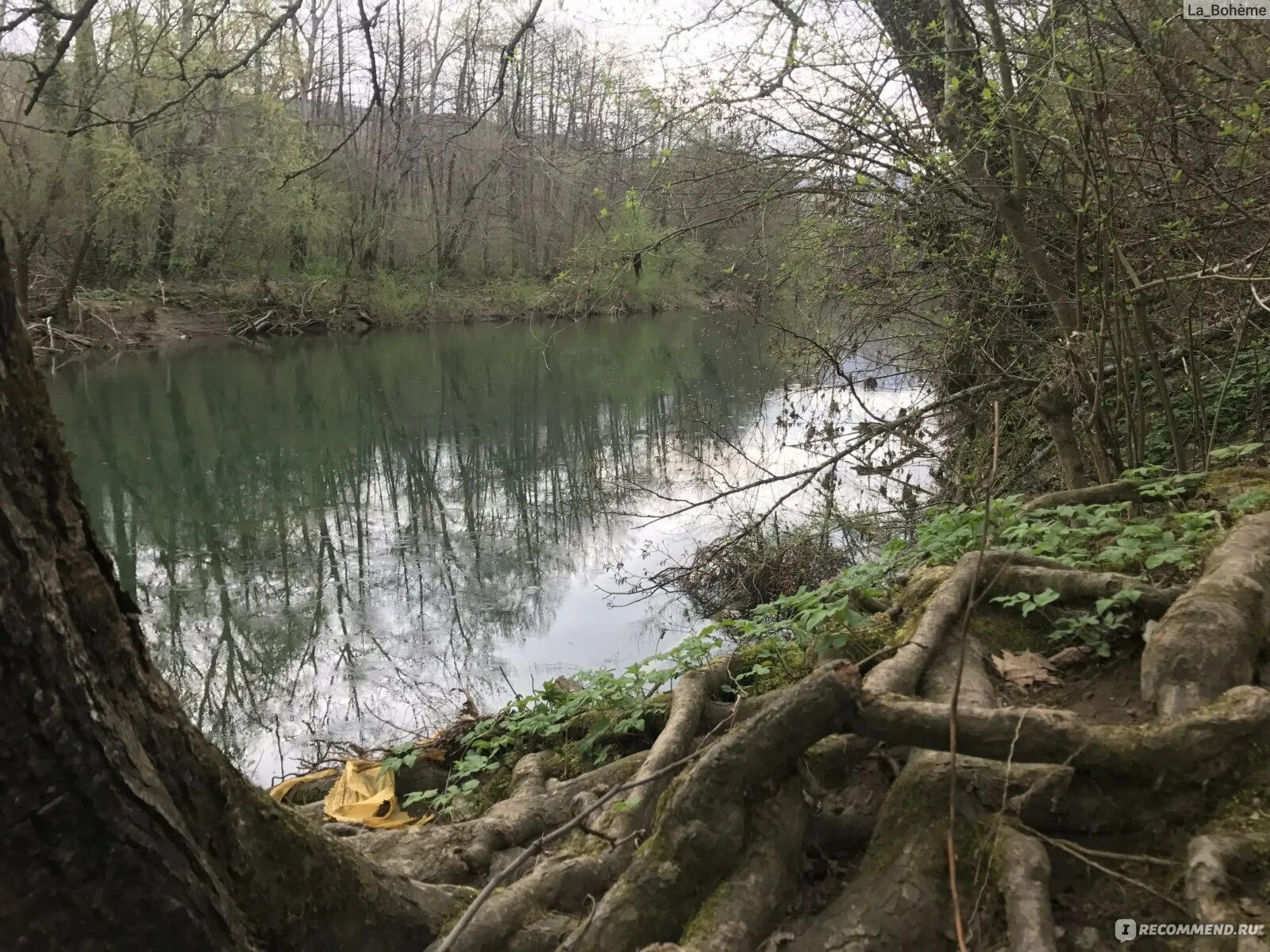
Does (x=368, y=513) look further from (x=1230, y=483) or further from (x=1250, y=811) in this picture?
(x=1250, y=811)

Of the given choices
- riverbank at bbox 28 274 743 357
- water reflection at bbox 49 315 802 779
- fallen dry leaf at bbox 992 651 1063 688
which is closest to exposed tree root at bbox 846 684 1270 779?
fallen dry leaf at bbox 992 651 1063 688

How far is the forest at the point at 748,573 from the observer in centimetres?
171

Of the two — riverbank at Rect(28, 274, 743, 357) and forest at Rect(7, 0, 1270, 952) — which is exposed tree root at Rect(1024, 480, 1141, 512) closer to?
forest at Rect(7, 0, 1270, 952)

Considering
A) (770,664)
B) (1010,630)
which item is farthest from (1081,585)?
(770,664)

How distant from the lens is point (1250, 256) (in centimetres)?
414

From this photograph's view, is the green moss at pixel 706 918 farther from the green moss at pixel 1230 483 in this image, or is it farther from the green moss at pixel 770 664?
the green moss at pixel 1230 483

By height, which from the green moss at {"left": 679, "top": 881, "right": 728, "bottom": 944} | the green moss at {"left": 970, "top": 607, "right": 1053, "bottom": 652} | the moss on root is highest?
the moss on root

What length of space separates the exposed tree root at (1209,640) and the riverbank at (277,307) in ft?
60.8

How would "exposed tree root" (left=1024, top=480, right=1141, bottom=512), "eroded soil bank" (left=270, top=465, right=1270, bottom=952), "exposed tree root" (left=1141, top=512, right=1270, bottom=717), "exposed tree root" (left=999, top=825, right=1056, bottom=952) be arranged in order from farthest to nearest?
"exposed tree root" (left=1024, top=480, right=1141, bottom=512)
"exposed tree root" (left=1141, top=512, right=1270, bottom=717)
"eroded soil bank" (left=270, top=465, right=1270, bottom=952)
"exposed tree root" (left=999, top=825, right=1056, bottom=952)

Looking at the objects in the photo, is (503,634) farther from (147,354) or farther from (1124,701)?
(147,354)

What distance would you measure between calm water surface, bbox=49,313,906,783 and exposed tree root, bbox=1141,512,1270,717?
9.30ft

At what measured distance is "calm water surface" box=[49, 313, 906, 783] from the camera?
7336 mm

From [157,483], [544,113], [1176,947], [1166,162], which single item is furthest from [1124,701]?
[157,483]

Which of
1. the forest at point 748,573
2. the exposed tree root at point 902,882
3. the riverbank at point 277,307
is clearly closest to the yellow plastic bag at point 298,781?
the forest at point 748,573
